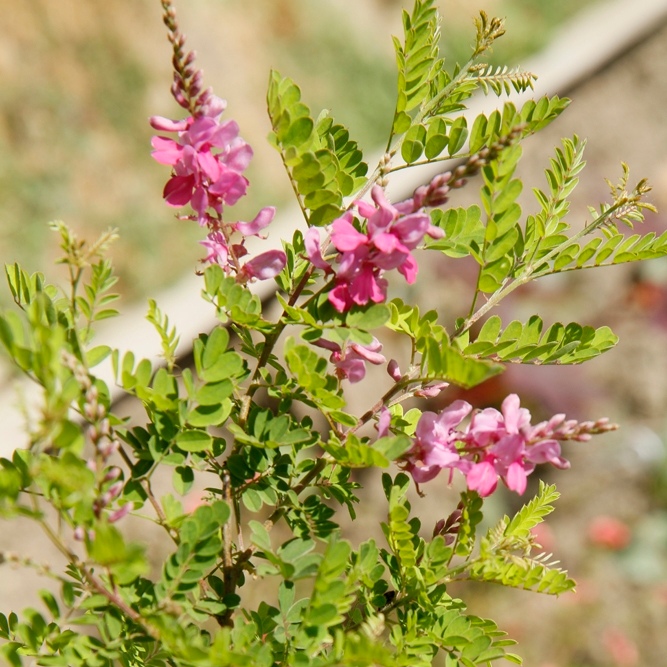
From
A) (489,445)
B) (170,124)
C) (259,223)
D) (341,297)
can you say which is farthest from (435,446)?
(170,124)

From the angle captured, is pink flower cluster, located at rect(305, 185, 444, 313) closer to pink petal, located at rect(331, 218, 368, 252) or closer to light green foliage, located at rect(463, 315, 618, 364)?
pink petal, located at rect(331, 218, 368, 252)

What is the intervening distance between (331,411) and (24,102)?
275 centimetres

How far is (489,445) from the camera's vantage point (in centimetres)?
74

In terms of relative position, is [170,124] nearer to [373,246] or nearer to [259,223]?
[259,223]

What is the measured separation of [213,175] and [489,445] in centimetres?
35

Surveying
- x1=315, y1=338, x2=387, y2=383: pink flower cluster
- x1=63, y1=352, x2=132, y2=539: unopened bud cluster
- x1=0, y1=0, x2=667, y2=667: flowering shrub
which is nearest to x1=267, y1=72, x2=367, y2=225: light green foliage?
x1=0, y1=0, x2=667, y2=667: flowering shrub

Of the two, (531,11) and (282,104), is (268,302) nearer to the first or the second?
(282,104)

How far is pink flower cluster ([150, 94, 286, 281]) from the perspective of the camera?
0.73m

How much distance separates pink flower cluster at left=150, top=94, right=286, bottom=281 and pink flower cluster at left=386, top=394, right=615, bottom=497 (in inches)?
8.0

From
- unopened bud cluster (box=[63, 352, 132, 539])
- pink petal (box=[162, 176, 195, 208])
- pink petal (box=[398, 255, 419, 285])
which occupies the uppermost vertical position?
pink petal (box=[162, 176, 195, 208])

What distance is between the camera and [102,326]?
272 centimetres

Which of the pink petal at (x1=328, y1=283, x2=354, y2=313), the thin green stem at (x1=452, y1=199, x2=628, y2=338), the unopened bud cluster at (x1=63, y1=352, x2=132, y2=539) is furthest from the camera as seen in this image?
the thin green stem at (x1=452, y1=199, x2=628, y2=338)

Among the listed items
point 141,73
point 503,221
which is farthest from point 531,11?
point 503,221

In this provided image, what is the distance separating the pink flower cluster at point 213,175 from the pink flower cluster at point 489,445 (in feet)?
0.67
